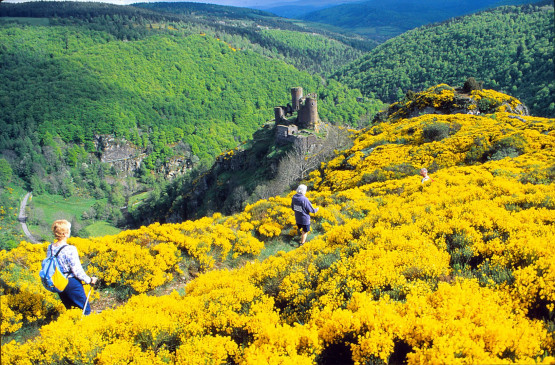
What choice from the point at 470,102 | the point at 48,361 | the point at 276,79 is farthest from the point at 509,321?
the point at 276,79

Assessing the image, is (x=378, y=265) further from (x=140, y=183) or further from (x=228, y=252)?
(x=140, y=183)

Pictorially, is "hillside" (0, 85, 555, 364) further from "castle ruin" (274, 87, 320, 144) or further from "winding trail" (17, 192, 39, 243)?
"winding trail" (17, 192, 39, 243)

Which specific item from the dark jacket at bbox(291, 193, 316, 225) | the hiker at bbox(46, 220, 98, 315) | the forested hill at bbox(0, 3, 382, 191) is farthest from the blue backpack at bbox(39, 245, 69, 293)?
the forested hill at bbox(0, 3, 382, 191)

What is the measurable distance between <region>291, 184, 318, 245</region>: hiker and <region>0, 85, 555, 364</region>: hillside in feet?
2.81

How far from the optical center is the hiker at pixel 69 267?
4996mm

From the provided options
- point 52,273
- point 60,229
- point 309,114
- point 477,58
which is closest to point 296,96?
point 309,114

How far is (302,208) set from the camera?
8.46 m

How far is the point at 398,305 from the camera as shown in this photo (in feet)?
12.8

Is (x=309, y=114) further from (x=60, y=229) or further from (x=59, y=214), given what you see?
(x=59, y=214)

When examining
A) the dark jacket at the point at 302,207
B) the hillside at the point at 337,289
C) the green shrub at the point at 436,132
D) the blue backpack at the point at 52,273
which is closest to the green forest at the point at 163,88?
the green shrub at the point at 436,132

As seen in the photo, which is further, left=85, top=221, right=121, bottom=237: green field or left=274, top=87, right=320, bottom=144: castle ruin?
left=85, top=221, right=121, bottom=237: green field

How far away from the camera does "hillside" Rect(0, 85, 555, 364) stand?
3445 millimetres

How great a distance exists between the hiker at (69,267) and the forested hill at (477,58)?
6833 cm

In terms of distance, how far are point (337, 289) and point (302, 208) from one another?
3994mm
